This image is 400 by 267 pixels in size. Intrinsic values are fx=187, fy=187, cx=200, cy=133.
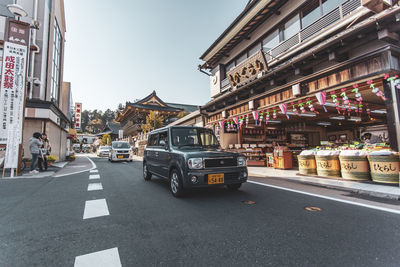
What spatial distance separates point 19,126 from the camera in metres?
8.20

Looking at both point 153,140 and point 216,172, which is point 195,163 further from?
point 153,140

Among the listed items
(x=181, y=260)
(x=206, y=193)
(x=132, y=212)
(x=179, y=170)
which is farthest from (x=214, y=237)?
(x=206, y=193)

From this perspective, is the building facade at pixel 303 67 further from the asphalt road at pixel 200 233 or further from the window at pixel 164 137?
the window at pixel 164 137

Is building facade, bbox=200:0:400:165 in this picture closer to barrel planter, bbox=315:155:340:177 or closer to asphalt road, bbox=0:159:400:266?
barrel planter, bbox=315:155:340:177

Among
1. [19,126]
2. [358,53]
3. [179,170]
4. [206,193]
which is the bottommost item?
[206,193]

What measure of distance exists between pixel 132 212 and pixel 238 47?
505 inches

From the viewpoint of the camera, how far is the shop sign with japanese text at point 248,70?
9.26 meters

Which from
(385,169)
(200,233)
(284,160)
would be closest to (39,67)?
(200,233)

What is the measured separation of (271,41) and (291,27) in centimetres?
132

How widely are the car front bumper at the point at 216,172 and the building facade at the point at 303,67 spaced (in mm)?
4417

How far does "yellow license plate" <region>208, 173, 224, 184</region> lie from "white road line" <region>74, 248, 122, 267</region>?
2.34 m

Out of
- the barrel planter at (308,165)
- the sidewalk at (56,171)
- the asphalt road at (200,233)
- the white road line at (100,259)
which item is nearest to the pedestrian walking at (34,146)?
the sidewalk at (56,171)

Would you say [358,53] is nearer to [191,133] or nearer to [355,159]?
[355,159]

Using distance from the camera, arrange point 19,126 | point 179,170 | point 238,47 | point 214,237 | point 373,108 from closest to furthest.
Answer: point 214,237, point 179,170, point 19,126, point 373,108, point 238,47
